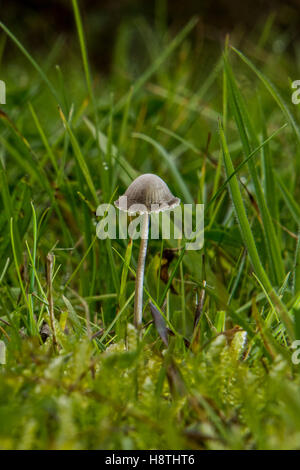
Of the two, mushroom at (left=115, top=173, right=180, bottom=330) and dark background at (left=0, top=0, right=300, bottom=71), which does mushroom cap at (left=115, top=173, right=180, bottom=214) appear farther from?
dark background at (left=0, top=0, right=300, bottom=71)

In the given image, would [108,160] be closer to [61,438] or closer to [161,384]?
[161,384]

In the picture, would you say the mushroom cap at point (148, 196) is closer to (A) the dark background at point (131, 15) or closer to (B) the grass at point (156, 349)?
(B) the grass at point (156, 349)

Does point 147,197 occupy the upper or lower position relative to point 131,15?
lower

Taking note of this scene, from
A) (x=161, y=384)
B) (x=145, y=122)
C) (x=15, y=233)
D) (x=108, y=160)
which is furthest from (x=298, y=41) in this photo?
(x=161, y=384)
